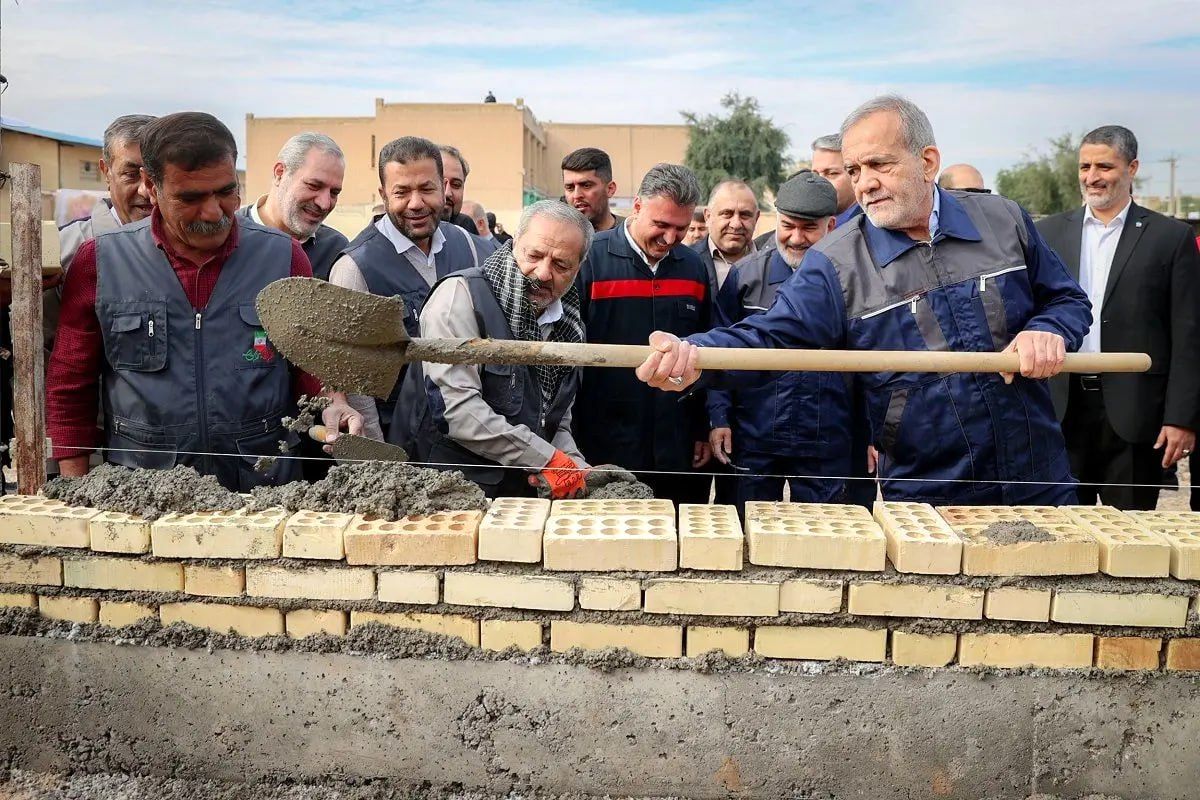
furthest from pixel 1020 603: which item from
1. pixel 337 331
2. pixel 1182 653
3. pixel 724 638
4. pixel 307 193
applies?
pixel 307 193

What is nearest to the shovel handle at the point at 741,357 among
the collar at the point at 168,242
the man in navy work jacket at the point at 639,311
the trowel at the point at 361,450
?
the trowel at the point at 361,450

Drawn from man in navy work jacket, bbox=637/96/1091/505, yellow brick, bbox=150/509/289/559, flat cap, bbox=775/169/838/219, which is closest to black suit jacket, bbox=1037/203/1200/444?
flat cap, bbox=775/169/838/219

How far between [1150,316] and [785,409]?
2080mm

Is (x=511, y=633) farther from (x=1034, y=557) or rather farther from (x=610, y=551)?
(x=1034, y=557)

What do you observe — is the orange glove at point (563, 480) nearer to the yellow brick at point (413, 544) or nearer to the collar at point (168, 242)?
the yellow brick at point (413, 544)

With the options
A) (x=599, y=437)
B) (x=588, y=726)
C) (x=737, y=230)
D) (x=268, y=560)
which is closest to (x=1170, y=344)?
(x=737, y=230)

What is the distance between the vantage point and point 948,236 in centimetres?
307

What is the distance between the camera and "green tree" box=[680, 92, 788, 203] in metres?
37.8

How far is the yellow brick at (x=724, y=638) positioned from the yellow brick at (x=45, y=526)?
167 cm

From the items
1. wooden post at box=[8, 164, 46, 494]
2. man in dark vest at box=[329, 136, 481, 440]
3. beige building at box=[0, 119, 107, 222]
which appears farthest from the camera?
beige building at box=[0, 119, 107, 222]

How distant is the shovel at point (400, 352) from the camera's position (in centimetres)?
271

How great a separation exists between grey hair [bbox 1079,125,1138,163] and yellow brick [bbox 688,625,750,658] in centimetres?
402

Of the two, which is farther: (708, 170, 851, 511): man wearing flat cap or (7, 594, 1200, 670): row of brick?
(708, 170, 851, 511): man wearing flat cap

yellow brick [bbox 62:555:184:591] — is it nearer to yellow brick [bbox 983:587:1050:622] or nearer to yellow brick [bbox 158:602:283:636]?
yellow brick [bbox 158:602:283:636]
